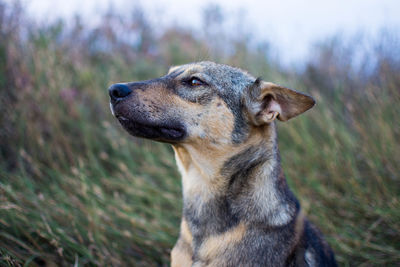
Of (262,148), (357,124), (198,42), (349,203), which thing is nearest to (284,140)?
(357,124)

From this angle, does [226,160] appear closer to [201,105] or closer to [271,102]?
[201,105]

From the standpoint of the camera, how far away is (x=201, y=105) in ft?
8.18

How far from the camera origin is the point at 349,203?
3.81 meters

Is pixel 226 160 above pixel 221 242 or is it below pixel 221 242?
above

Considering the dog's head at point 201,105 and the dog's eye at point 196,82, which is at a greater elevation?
the dog's eye at point 196,82

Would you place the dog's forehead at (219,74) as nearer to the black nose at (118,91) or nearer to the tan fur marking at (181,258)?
the black nose at (118,91)

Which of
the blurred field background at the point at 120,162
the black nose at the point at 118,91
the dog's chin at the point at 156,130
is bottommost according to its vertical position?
the blurred field background at the point at 120,162

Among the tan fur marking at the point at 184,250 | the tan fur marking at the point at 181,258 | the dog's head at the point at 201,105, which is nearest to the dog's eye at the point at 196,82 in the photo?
the dog's head at the point at 201,105

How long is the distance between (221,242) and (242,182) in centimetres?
44

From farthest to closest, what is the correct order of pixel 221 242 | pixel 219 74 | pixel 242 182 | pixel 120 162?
pixel 120 162, pixel 219 74, pixel 242 182, pixel 221 242

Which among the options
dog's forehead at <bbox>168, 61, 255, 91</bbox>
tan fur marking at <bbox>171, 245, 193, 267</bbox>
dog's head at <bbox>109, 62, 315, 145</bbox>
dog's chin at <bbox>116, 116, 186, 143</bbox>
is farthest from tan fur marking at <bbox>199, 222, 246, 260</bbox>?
dog's forehead at <bbox>168, 61, 255, 91</bbox>

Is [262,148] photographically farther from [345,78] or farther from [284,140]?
[345,78]

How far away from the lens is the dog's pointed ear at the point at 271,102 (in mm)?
2334

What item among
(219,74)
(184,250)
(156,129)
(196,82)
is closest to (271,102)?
(219,74)
